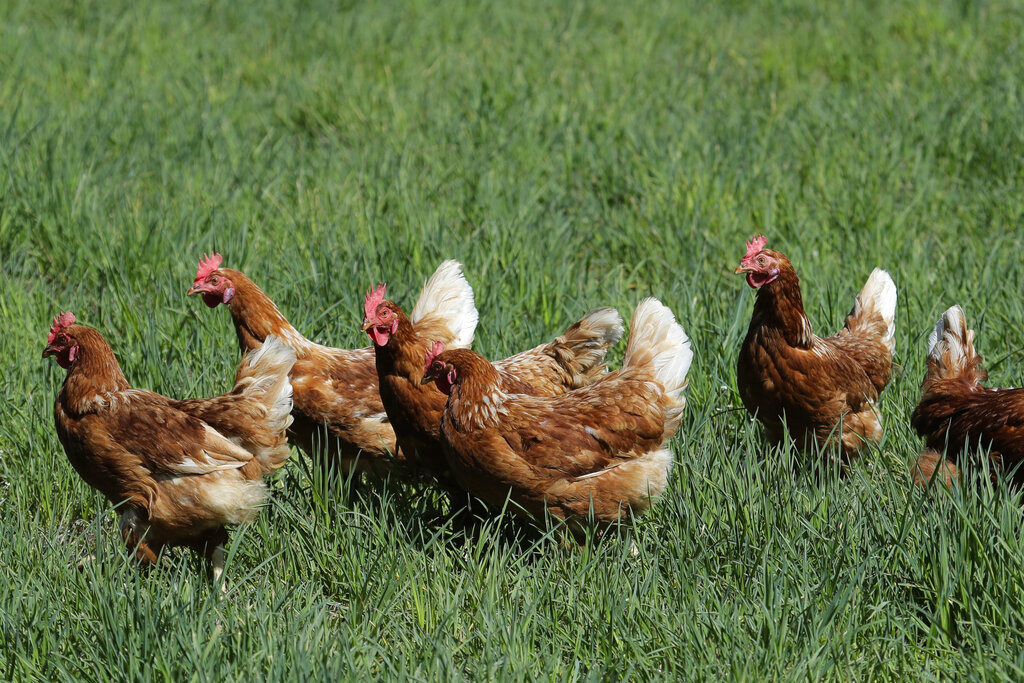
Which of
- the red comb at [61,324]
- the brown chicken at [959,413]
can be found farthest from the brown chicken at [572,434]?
the red comb at [61,324]

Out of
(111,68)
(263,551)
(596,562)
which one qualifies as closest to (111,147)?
(111,68)

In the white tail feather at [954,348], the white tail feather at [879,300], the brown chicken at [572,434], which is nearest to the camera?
the brown chicken at [572,434]

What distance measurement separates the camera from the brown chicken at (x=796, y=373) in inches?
152

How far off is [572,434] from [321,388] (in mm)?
1097

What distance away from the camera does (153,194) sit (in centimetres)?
620

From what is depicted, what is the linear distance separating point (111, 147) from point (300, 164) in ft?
4.34

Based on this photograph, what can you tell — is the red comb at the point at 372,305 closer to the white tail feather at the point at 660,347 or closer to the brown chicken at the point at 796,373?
the white tail feather at the point at 660,347

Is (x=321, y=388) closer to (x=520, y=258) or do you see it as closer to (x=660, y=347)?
(x=660, y=347)

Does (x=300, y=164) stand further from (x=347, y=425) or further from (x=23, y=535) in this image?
(x=23, y=535)

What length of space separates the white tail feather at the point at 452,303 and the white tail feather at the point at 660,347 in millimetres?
844

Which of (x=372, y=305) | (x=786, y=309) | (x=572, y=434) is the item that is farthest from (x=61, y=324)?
(x=786, y=309)

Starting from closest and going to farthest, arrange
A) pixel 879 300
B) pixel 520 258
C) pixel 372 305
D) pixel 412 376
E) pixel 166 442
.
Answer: pixel 166 442, pixel 372 305, pixel 412 376, pixel 879 300, pixel 520 258

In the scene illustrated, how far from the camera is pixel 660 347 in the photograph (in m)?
3.71

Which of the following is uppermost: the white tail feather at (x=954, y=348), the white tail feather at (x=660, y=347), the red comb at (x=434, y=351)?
the white tail feather at (x=954, y=348)
